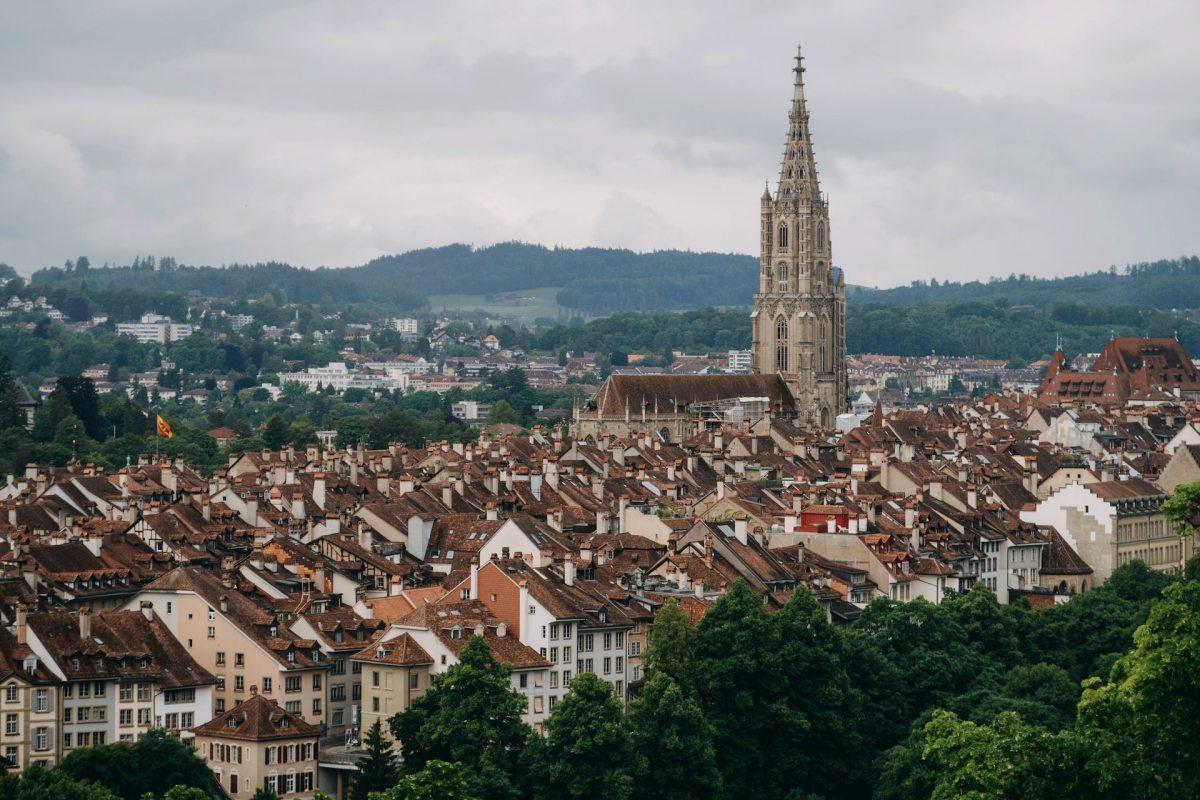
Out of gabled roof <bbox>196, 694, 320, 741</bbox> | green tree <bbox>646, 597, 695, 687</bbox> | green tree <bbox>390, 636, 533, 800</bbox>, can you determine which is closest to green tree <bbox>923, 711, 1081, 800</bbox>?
green tree <bbox>390, 636, 533, 800</bbox>

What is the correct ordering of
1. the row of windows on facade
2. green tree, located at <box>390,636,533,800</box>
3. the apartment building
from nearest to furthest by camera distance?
green tree, located at <box>390,636,533,800</box>, the apartment building, the row of windows on facade

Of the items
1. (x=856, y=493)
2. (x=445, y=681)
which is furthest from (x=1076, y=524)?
(x=445, y=681)

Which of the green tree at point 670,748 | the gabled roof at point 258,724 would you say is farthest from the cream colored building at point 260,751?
the green tree at point 670,748

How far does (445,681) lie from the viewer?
252 feet

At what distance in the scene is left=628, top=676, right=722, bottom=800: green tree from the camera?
7675 centimetres

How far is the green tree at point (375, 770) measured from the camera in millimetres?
74188

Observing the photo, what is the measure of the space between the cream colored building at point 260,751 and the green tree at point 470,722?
8.97 ft

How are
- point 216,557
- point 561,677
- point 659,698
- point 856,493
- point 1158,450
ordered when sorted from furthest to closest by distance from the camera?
1. point 1158,450
2. point 856,493
3. point 216,557
4. point 561,677
5. point 659,698

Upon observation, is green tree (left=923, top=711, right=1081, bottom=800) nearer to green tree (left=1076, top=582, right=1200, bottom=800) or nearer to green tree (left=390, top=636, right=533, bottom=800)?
green tree (left=1076, top=582, right=1200, bottom=800)

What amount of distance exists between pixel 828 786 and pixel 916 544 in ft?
100

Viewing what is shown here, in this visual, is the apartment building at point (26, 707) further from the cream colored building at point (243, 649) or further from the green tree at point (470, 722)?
the green tree at point (470, 722)

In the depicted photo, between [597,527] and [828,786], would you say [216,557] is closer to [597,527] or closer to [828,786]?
[597,527]

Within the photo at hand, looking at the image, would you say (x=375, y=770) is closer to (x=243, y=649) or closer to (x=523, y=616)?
(x=243, y=649)

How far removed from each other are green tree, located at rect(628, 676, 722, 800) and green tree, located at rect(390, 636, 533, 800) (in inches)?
132
